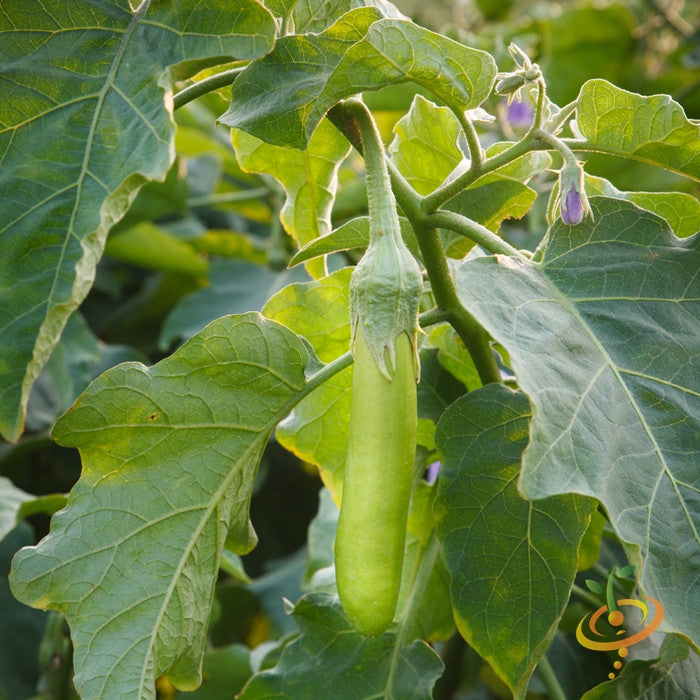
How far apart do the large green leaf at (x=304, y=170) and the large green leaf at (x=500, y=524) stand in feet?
0.69

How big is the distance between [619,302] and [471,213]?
182 millimetres

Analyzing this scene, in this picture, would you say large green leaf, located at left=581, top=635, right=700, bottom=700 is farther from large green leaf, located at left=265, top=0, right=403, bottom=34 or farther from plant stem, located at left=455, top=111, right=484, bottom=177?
Result: large green leaf, located at left=265, top=0, right=403, bottom=34

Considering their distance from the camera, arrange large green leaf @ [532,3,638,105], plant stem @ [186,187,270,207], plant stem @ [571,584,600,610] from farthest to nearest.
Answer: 1. large green leaf @ [532,3,638,105]
2. plant stem @ [186,187,270,207]
3. plant stem @ [571,584,600,610]

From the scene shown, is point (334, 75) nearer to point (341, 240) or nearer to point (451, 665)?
point (341, 240)

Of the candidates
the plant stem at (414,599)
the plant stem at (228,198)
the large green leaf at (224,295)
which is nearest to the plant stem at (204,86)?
the plant stem at (414,599)

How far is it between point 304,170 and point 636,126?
9.6 inches

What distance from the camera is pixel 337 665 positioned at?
0.66 meters

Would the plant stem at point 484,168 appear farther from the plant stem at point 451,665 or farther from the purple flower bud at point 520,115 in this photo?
the purple flower bud at point 520,115

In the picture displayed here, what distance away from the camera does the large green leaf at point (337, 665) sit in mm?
634

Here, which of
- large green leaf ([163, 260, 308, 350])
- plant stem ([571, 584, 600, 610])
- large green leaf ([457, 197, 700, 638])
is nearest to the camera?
large green leaf ([457, 197, 700, 638])

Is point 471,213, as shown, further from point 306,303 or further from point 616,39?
point 616,39

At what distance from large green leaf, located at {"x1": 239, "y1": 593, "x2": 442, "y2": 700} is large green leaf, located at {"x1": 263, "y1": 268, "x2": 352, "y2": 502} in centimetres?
12

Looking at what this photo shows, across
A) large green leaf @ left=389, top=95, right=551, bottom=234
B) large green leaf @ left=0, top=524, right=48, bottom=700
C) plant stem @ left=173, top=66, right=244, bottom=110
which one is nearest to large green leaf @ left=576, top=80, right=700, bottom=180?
large green leaf @ left=389, top=95, right=551, bottom=234

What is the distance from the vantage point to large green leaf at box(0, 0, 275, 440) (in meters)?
0.43
